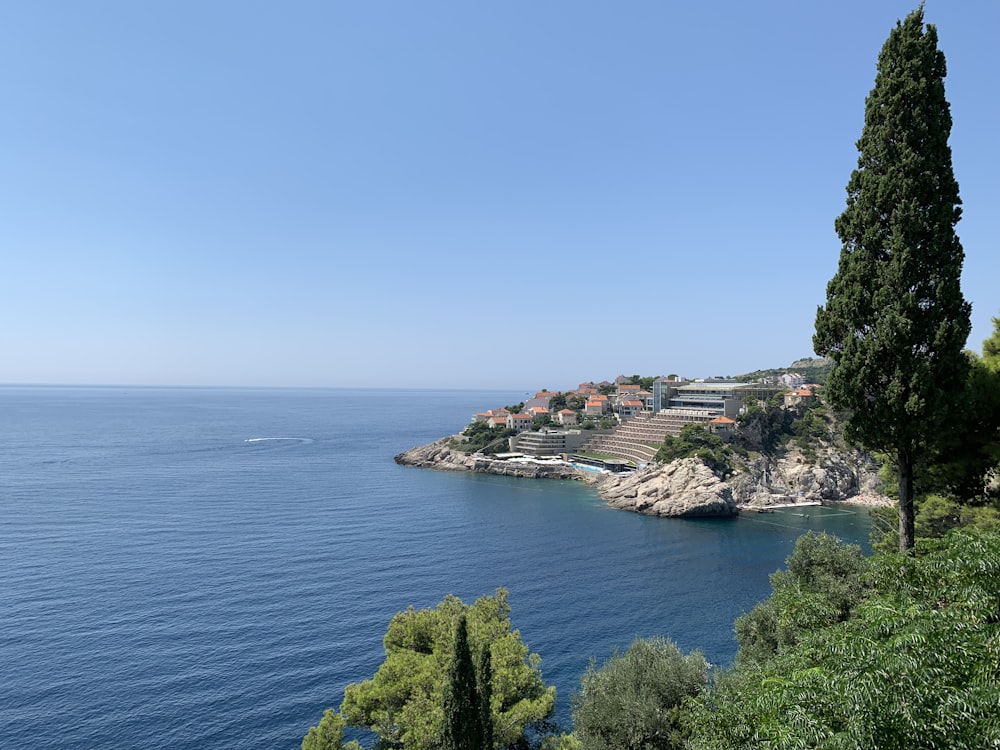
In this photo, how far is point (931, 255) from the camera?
58.8 feet

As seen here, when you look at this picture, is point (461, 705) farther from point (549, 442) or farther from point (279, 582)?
point (549, 442)

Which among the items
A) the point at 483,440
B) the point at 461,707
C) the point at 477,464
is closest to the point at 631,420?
the point at 483,440

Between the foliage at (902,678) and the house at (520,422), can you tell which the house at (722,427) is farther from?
the foliage at (902,678)

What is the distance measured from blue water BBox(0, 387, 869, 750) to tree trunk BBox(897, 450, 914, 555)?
61.5 ft

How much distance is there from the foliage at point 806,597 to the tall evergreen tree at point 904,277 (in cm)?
319

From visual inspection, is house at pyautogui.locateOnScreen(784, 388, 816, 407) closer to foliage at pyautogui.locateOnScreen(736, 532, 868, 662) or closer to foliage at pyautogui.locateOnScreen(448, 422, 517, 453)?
foliage at pyautogui.locateOnScreen(448, 422, 517, 453)

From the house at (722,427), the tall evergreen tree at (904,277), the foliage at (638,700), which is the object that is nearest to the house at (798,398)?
the house at (722,427)

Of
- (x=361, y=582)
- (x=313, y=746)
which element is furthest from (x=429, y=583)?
(x=313, y=746)

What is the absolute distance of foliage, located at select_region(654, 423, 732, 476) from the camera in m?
86.7

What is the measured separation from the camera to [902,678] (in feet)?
24.0

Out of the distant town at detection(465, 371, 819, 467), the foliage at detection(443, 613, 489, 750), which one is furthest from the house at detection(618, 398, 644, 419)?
the foliage at detection(443, 613, 489, 750)

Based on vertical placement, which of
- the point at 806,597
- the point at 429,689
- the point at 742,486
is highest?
the point at 806,597

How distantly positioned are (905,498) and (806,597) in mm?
5839

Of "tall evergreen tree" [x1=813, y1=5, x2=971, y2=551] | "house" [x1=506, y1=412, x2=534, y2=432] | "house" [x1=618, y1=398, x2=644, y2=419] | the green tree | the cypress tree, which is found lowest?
the green tree
